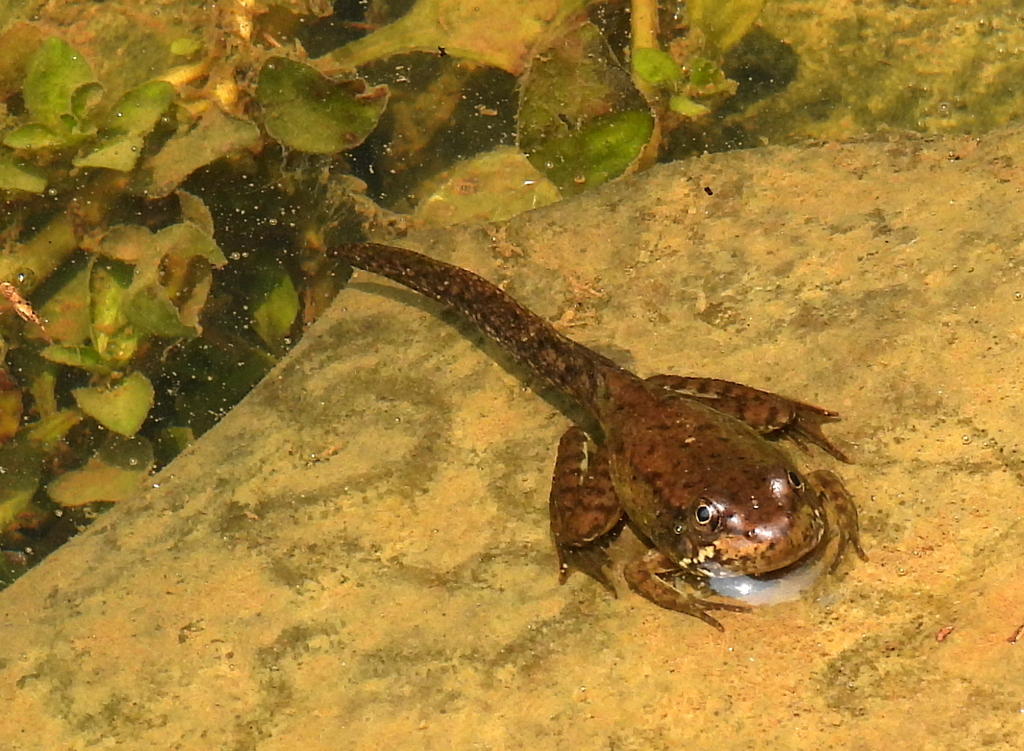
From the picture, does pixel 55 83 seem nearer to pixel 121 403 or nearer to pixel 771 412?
pixel 121 403

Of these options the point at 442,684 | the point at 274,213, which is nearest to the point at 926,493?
the point at 442,684

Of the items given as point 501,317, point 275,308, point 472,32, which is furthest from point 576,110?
point 275,308

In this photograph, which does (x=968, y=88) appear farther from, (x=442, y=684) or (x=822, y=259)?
(x=442, y=684)

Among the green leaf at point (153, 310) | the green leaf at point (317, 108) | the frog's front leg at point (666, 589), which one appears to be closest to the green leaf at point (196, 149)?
the green leaf at point (317, 108)

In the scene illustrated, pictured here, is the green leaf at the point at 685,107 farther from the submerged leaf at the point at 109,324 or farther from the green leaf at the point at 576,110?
the submerged leaf at the point at 109,324

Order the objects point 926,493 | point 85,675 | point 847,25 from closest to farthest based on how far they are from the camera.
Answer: point 926,493
point 85,675
point 847,25

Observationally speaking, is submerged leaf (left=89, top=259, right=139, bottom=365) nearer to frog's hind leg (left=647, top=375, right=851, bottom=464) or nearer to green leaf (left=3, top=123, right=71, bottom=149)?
green leaf (left=3, top=123, right=71, bottom=149)

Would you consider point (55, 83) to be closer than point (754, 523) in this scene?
No
